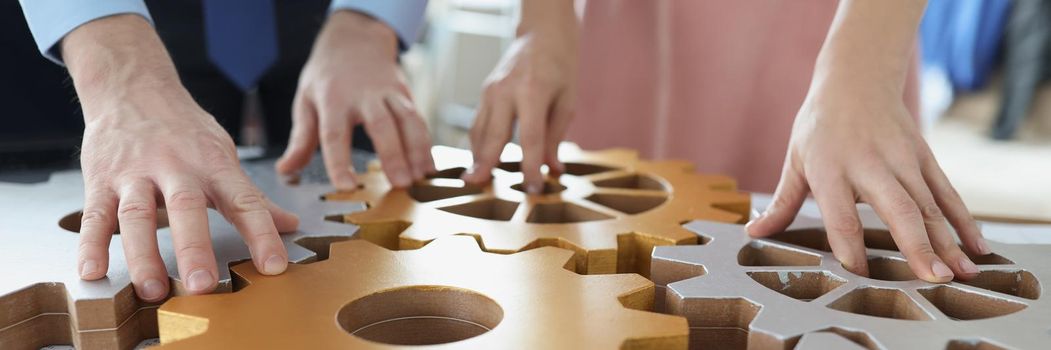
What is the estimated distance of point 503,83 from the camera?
1.35 meters

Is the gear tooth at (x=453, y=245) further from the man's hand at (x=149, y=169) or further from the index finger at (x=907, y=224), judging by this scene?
the index finger at (x=907, y=224)

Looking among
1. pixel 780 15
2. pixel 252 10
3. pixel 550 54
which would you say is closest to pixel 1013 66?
pixel 780 15

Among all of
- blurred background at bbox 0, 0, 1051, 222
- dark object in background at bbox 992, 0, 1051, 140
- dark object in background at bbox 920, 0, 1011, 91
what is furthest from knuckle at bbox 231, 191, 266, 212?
dark object in background at bbox 992, 0, 1051, 140

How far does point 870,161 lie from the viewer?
0.88 metres

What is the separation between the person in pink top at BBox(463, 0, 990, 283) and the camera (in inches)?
34.9

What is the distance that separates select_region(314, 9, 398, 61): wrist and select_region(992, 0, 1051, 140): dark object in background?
3.68m

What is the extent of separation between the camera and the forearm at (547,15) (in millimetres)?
1418

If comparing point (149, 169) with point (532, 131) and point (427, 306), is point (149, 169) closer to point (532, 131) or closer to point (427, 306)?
point (427, 306)

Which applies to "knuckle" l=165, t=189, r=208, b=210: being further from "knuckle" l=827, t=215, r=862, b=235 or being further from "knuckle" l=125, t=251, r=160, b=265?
"knuckle" l=827, t=215, r=862, b=235

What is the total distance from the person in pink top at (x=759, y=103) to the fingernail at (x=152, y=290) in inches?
22.8

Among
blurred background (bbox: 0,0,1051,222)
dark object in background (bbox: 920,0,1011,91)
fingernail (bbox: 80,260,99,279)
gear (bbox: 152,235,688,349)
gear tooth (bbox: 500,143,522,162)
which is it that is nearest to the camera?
gear (bbox: 152,235,688,349)

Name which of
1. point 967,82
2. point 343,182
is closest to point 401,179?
point 343,182

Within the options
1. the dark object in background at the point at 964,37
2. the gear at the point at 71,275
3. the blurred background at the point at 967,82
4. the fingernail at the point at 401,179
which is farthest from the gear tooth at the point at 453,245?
the dark object in background at the point at 964,37

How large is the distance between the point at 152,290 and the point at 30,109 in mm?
840
